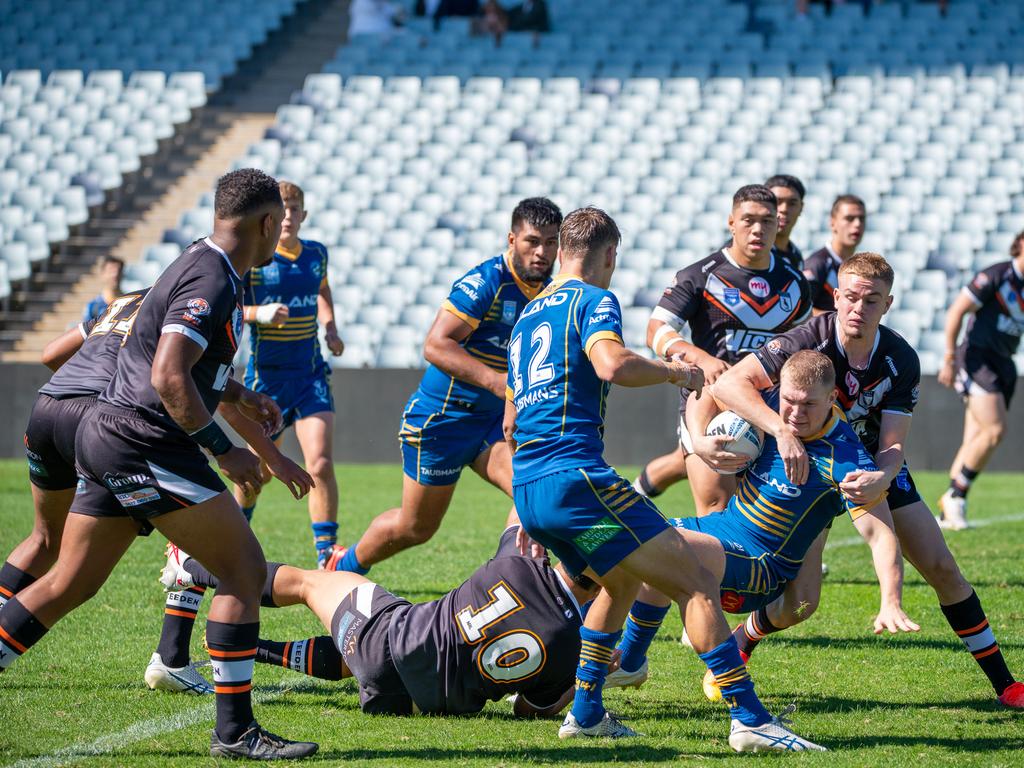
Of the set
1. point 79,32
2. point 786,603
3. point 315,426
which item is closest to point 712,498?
point 786,603

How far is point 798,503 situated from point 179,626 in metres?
2.88

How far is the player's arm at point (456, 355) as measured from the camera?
682 centimetres

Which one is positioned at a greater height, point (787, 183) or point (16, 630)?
point (787, 183)

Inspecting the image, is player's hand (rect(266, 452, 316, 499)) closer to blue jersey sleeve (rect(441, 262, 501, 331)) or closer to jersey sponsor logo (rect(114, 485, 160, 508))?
jersey sponsor logo (rect(114, 485, 160, 508))

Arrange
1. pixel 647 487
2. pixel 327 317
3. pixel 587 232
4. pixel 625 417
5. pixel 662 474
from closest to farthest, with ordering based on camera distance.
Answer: pixel 587 232 → pixel 662 474 → pixel 647 487 → pixel 327 317 → pixel 625 417

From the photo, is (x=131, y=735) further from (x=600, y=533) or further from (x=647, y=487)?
(x=647, y=487)

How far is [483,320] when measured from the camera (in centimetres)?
722

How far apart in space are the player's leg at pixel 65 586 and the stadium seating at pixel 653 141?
517 inches

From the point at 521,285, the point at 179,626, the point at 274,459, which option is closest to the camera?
the point at 274,459

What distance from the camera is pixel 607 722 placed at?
5113 millimetres

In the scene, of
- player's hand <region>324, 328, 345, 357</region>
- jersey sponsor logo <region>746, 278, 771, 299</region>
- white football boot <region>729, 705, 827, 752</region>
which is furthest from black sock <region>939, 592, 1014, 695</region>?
player's hand <region>324, 328, 345, 357</region>

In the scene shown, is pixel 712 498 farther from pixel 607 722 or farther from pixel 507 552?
pixel 607 722

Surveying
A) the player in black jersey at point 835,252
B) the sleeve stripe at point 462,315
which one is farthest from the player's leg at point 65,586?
the player in black jersey at point 835,252

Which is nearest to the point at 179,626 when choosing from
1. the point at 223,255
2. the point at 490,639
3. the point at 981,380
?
the point at 490,639
